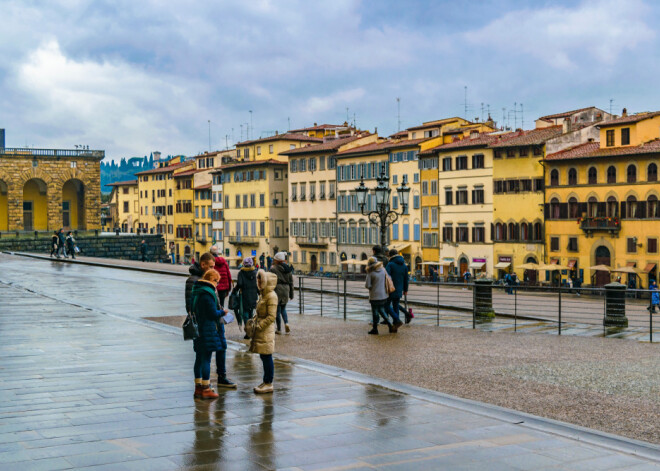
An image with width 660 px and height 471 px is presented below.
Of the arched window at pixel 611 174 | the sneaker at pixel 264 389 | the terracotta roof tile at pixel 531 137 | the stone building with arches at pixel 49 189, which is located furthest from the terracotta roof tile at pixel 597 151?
the sneaker at pixel 264 389

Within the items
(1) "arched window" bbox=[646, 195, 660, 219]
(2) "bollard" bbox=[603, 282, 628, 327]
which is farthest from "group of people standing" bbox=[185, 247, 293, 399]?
(1) "arched window" bbox=[646, 195, 660, 219]

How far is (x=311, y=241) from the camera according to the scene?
8494cm

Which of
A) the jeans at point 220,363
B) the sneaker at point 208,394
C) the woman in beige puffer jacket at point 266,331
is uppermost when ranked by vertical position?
the woman in beige puffer jacket at point 266,331

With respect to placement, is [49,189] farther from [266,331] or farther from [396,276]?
[266,331]

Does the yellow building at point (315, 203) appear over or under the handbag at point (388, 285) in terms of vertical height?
over

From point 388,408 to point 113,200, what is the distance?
135312mm

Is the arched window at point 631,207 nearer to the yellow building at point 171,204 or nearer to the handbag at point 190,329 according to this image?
the handbag at point 190,329

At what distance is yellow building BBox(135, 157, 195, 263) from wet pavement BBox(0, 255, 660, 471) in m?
94.1

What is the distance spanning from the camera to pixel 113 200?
13888cm

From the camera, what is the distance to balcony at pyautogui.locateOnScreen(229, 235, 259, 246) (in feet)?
303

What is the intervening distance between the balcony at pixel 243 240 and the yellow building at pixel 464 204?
87.7 feet

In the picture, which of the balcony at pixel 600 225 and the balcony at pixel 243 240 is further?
the balcony at pixel 243 240

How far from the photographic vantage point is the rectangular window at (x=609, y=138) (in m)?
58.1

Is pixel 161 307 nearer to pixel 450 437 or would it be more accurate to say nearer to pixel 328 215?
pixel 450 437
